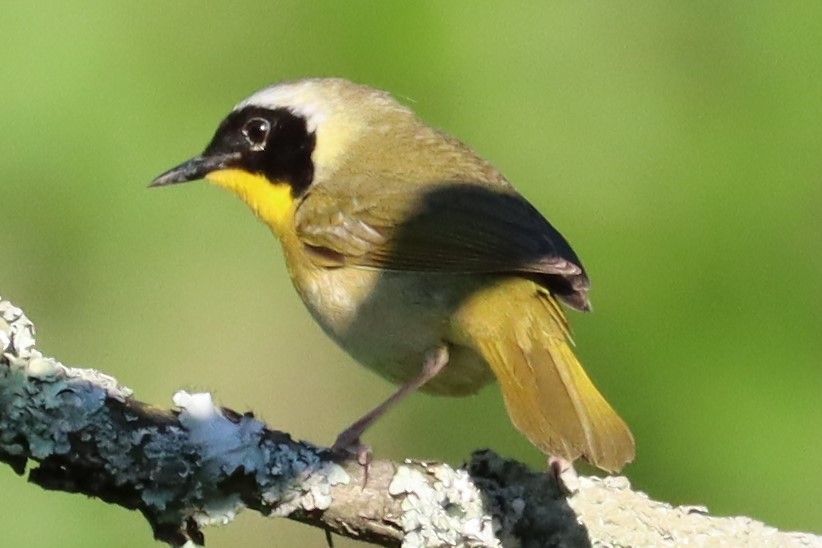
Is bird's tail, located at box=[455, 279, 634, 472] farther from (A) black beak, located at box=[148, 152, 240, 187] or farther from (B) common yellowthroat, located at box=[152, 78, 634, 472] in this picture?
(A) black beak, located at box=[148, 152, 240, 187]

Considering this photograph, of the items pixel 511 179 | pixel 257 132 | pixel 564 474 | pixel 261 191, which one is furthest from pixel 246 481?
pixel 511 179

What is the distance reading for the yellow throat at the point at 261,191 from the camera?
15.1 ft

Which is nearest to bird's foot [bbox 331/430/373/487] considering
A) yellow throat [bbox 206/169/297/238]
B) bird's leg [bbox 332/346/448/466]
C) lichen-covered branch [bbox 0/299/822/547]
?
lichen-covered branch [bbox 0/299/822/547]

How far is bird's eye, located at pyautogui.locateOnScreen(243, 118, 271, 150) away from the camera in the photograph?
4.66 metres

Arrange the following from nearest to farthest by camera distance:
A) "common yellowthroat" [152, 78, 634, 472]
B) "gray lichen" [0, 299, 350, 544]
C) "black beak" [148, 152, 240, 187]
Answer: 1. "gray lichen" [0, 299, 350, 544]
2. "common yellowthroat" [152, 78, 634, 472]
3. "black beak" [148, 152, 240, 187]

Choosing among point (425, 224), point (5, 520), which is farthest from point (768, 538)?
point (5, 520)

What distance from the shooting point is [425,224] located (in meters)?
4.27

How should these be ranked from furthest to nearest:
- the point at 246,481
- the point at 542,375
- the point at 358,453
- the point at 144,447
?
the point at 542,375
the point at 358,453
the point at 246,481
the point at 144,447

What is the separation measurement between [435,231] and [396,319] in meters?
0.25

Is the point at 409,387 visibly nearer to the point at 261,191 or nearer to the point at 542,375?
the point at 542,375

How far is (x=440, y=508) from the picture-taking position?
11.0 feet

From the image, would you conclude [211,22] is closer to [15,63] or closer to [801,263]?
[15,63]

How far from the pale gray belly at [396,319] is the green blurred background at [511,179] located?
81cm

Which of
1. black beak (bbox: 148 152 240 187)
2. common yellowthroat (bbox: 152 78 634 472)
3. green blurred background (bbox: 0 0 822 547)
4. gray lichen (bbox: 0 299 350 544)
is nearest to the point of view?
gray lichen (bbox: 0 299 350 544)
